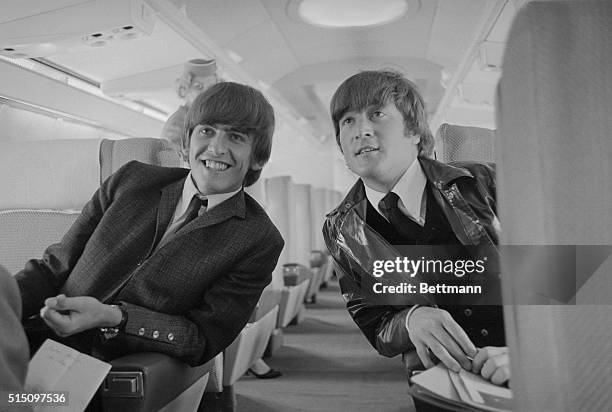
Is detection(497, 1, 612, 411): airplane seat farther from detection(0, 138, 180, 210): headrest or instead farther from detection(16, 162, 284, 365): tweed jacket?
detection(0, 138, 180, 210): headrest

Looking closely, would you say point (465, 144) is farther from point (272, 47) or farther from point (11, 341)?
point (272, 47)

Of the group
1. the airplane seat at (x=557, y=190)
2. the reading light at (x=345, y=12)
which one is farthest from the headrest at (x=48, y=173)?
the reading light at (x=345, y=12)

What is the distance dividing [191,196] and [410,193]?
65 cm

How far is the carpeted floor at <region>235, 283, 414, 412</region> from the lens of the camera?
2.49 m

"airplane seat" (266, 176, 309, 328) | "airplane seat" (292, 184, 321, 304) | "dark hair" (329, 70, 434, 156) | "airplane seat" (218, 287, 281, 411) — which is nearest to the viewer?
"dark hair" (329, 70, 434, 156)

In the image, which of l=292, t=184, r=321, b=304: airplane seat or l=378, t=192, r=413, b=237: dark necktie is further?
l=292, t=184, r=321, b=304: airplane seat

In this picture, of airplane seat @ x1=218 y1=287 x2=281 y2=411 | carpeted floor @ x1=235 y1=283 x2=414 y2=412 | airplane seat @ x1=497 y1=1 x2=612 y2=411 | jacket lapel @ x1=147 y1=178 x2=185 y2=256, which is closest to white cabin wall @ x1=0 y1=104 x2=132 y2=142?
airplane seat @ x1=218 y1=287 x2=281 y2=411

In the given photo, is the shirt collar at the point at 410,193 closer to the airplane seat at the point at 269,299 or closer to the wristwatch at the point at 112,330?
the wristwatch at the point at 112,330

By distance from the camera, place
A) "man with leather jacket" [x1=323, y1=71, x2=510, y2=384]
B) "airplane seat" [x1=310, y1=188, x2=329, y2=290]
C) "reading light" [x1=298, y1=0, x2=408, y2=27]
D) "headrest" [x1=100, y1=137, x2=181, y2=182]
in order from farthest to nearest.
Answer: "airplane seat" [x1=310, y1=188, x2=329, y2=290], "reading light" [x1=298, y1=0, x2=408, y2=27], "headrest" [x1=100, y1=137, x2=181, y2=182], "man with leather jacket" [x1=323, y1=71, x2=510, y2=384]

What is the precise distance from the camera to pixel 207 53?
426 cm

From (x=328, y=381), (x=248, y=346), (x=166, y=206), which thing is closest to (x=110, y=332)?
(x=166, y=206)

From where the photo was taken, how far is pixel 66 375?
1111mm

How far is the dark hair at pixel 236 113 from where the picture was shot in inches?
60.4

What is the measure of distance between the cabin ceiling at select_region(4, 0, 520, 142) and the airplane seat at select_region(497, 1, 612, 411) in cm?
202
